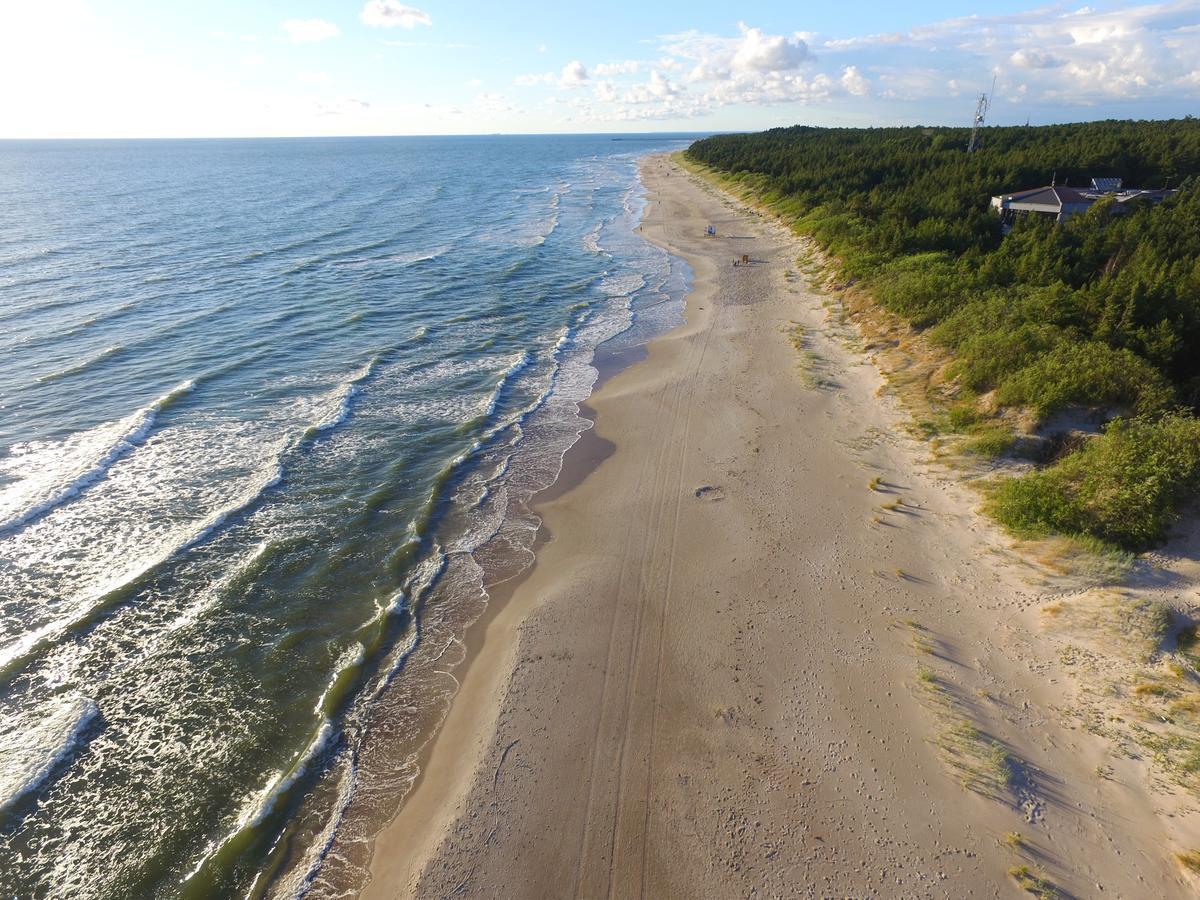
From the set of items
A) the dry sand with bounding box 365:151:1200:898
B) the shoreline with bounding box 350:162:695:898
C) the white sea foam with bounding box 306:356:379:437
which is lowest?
the shoreline with bounding box 350:162:695:898

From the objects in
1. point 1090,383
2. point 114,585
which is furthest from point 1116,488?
point 114,585

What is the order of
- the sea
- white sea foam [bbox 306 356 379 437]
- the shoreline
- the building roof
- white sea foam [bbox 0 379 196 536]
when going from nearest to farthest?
the shoreline < the sea < white sea foam [bbox 0 379 196 536] < white sea foam [bbox 306 356 379 437] < the building roof

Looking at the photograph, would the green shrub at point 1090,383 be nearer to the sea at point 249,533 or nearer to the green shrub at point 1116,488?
the green shrub at point 1116,488

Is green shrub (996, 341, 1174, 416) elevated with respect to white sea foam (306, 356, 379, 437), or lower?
elevated

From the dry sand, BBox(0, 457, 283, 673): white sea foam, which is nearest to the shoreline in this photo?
the dry sand

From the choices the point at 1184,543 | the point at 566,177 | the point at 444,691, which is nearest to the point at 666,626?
the point at 444,691

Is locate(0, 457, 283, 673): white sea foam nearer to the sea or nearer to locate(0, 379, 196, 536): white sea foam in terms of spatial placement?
the sea

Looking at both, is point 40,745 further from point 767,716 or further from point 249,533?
point 767,716

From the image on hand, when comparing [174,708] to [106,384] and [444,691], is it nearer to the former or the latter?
[444,691]

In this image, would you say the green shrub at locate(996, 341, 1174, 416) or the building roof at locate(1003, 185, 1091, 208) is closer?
the green shrub at locate(996, 341, 1174, 416)
